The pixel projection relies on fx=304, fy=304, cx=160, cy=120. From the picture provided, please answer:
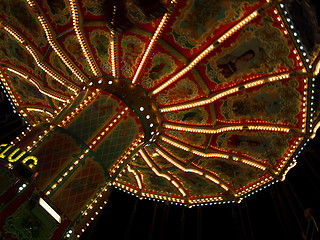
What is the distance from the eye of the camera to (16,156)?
6672 mm

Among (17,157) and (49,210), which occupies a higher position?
(17,157)

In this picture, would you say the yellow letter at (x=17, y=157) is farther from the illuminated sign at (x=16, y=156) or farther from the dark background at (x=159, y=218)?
the dark background at (x=159, y=218)

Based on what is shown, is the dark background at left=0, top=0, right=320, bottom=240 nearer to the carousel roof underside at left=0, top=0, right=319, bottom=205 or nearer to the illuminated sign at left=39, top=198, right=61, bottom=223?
the carousel roof underside at left=0, top=0, right=319, bottom=205

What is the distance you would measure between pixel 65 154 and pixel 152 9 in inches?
168

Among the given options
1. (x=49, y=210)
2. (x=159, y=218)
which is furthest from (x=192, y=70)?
(x=159, y=218)

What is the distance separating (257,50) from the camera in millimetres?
8281

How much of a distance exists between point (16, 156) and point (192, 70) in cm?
521

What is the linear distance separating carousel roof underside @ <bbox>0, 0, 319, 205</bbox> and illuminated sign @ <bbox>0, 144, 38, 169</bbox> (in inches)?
67.9

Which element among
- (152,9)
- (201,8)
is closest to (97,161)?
(152,9)

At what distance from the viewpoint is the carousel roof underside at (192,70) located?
7.91 meters

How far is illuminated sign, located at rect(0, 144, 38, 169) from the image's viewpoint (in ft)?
21.4

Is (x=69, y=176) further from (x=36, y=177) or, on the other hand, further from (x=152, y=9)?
(x=152, y=9)

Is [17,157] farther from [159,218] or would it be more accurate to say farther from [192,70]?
[159,218]

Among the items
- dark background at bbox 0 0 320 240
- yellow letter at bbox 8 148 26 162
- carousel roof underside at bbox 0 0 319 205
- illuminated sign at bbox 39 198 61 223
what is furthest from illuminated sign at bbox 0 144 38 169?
dark background at bbox 0 0 320 240
